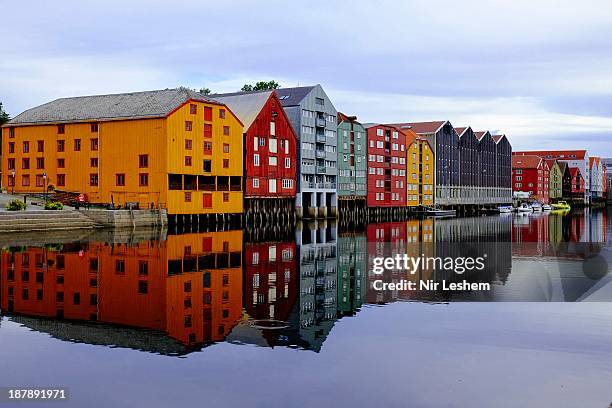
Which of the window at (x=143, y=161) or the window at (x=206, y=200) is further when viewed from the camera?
the window at (x=206, y=200)

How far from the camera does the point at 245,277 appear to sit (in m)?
29.4

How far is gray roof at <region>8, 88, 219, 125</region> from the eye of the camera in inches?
2753

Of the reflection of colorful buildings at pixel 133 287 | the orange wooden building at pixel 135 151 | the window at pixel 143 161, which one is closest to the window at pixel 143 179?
the orange wooden building at pixel 135 151

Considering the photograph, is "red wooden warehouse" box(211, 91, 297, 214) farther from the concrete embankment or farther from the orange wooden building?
the concrete embankment

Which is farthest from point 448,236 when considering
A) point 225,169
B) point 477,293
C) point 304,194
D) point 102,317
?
point 102,317

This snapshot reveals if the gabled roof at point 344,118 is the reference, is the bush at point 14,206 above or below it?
below

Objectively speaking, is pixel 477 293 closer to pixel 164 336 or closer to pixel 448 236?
pixel 164 336

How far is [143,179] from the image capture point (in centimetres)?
6812

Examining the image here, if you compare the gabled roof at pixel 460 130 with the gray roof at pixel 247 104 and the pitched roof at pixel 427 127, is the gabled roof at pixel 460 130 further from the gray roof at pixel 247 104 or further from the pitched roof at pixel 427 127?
the gray roof at pixel 247 104

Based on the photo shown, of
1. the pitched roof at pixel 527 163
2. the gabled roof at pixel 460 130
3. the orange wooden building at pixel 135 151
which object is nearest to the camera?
the orange wooden building at pixel 135 151

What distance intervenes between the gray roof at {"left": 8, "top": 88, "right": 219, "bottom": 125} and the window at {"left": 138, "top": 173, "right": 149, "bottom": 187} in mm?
5846

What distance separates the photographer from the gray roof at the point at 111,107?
69.9 meters

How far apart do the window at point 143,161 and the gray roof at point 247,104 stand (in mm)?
15428

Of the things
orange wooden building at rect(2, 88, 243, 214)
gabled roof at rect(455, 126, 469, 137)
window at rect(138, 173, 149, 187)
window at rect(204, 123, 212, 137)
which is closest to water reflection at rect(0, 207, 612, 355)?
window at rect(138, 173, 149, 187)
